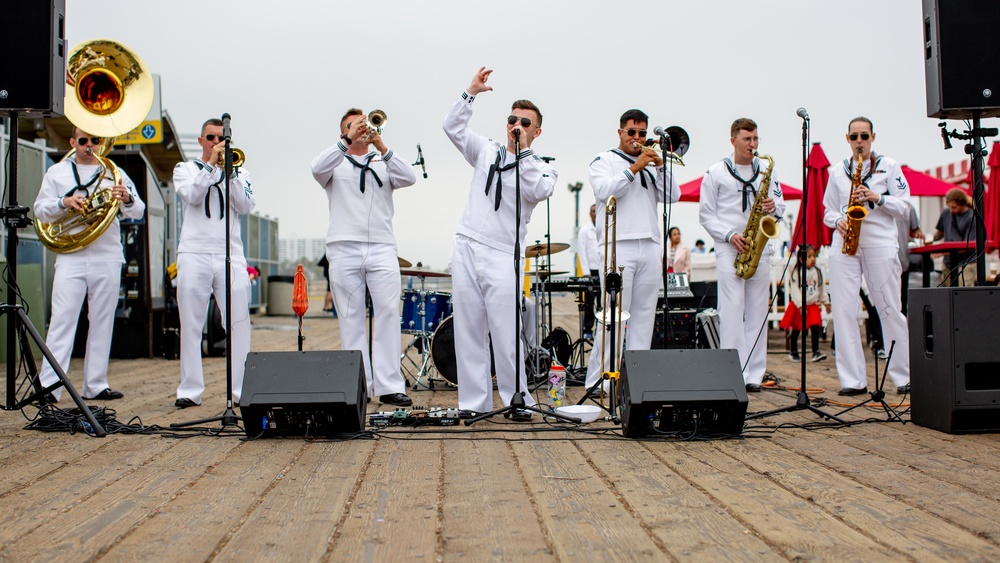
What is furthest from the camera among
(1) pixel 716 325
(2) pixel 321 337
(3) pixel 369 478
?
(2) pixel 321 337

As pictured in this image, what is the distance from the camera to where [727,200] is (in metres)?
6.95

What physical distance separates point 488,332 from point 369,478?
2319 mm

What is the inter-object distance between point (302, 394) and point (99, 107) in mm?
3164

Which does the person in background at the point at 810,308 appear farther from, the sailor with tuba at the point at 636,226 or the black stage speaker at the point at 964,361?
the black stage speaker at the point at 964,361

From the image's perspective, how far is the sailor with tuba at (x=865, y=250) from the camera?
650cm

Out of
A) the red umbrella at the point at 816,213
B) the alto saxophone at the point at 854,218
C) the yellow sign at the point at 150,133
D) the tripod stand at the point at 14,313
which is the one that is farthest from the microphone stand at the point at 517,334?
the yellow sign at the point at 150,133

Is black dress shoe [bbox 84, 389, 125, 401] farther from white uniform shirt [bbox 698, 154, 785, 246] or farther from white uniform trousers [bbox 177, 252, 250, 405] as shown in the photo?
white uniform shirt [bbox 698, 154, 785, 246]

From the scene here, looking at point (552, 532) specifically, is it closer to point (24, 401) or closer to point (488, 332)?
point (488, 332)

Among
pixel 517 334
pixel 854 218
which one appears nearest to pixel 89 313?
pixel 517 334

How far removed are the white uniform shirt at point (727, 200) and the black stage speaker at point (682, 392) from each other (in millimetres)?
2434

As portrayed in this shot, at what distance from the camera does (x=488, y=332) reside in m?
5.82

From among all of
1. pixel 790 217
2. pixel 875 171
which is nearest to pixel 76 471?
pixel 875 171

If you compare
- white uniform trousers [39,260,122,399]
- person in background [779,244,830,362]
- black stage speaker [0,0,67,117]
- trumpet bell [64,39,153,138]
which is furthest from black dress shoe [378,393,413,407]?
person in background [779,244,830,362]

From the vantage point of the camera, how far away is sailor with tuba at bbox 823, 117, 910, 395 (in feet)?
21.3
